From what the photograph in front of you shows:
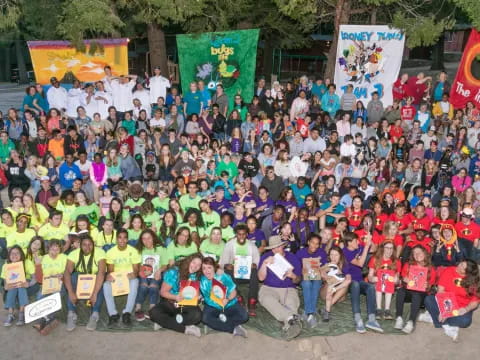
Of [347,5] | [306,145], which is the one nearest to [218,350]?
[306,145]

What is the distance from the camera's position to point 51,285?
672 cm

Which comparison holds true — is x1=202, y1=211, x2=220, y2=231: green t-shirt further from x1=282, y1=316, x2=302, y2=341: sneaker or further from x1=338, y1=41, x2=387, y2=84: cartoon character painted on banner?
x1=338, y1=41, x2=387, y2=84: cartoon character painted on banner

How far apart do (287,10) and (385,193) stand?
6.81 meters

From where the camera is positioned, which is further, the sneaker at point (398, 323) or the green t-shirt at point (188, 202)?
the green t-shirt at point (188, 202)

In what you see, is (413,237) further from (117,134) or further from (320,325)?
(117,134)

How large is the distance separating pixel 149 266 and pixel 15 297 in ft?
6.55

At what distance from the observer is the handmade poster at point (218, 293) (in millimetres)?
6531

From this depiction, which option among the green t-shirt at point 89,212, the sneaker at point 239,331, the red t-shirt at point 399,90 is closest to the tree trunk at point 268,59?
the red t-shirt at point 399,90

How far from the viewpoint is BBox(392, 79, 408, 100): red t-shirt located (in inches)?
516

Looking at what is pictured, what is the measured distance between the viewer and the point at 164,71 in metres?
16.9

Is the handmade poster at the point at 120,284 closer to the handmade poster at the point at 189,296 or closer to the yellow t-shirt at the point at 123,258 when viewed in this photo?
the yellow t-shirt at the point at 123,258

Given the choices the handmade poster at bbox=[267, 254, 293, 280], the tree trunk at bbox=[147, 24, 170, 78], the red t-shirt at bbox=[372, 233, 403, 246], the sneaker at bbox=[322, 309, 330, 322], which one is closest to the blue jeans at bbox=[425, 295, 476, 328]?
the red t-shirt at bbox=[372, 233, 403, 246]

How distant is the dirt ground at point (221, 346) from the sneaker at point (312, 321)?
25 cm

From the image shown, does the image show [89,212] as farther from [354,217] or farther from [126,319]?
[354,217]
